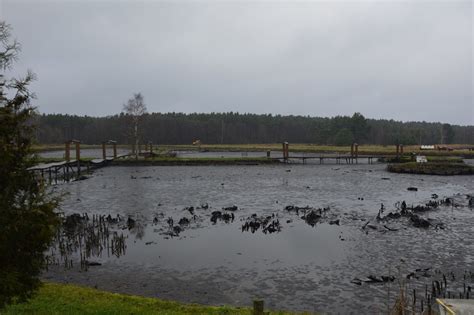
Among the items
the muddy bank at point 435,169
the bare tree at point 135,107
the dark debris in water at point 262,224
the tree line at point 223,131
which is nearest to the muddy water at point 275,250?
the dark debris in water at point 262,224

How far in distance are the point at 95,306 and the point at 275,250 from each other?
29.4 feet

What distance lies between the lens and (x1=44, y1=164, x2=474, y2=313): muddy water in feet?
40.6

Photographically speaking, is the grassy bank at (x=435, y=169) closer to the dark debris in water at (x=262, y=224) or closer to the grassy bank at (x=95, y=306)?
the dark debris in water at (x=262, y=224)

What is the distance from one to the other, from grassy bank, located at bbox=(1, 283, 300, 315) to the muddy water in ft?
5.27

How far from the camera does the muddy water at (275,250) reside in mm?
12383

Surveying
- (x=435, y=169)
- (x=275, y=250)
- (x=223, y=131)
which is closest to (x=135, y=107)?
(x=435, y=169)

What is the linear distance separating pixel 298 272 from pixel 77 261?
26.7 feet

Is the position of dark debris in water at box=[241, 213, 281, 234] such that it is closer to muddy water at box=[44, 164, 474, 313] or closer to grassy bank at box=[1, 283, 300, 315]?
muddy water at box=[44, 164, 474, 313]

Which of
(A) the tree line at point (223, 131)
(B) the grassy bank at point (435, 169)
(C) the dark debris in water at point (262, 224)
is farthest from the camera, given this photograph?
(A) the tree line at point (223, 131)

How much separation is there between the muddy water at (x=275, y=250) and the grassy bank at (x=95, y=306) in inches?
63.3

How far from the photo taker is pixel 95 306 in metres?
9.54

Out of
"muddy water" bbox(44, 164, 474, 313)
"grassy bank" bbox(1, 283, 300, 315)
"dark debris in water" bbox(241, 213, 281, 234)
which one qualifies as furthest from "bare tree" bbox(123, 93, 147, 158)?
"grassy bank" bbox(1, 283, 300, 315)

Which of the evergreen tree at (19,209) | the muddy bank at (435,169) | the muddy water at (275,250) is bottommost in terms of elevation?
the muddy water at (275,250)

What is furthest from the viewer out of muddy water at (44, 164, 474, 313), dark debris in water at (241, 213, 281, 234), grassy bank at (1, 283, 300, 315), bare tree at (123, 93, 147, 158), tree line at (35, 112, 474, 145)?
tree line at (35, 112, 474, 145)
